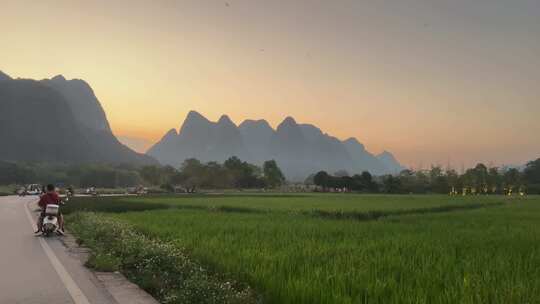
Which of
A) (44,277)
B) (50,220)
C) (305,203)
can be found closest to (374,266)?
(44,277)

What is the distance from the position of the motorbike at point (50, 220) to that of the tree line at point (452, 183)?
93.4 metres

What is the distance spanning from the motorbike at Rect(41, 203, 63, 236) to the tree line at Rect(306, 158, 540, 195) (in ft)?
306

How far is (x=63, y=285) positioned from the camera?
7.90m

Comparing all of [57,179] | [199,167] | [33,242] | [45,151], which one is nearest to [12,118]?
[45,151]

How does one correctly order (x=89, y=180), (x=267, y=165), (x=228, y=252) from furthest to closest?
(x=267, y=165)
(x=89, y=180)
(x=228, y=252)

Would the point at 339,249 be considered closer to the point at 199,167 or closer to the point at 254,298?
the point at 254,298

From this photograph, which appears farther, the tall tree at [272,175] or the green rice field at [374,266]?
the tall tree at [272,175]

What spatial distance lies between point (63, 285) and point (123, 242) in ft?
10.3

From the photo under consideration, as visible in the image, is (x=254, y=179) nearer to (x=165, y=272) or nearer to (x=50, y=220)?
(x=50, y=220)

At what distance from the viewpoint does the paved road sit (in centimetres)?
703

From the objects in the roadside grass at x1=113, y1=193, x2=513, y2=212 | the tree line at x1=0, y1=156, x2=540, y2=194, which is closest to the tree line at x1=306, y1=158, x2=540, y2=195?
the tree line at x1=0, y1=156, x2=540, y2=194

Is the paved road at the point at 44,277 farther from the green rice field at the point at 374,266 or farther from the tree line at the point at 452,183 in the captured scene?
the tree line at the point at 452,183

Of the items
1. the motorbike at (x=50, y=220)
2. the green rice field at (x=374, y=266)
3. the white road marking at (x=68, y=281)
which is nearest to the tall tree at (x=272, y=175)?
the motorbike at (x=50, y=220)

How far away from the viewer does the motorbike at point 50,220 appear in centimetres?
1566
